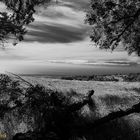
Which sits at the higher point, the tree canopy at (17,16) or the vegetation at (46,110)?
the tree canopy at (17,16)

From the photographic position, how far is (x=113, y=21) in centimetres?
2155

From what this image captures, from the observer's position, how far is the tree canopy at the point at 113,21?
2075 cm

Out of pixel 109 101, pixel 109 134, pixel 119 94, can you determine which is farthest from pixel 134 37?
pixel 109 134

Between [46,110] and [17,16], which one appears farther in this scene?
[17,16]

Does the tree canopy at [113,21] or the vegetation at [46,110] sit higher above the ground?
the tree canopy at [113,21]

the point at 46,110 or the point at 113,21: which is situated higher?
the point at 113,21

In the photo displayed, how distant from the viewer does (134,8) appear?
20.8m

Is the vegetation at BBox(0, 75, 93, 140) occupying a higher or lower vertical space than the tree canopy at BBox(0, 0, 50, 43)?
lower

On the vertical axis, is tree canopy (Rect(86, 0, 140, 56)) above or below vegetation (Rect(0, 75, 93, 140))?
above

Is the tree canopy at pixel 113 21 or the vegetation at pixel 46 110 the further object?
the tree canopy at pixel 113 21

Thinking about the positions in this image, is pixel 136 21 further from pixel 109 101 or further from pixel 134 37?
pixel 109 101

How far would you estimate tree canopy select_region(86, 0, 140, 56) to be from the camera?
20.7 m

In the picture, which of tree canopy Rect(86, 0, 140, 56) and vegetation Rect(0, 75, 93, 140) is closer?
vegetation Rect(0, 75, 93, 140)

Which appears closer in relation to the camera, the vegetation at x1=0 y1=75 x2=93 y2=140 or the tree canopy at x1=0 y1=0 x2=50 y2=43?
the vegetation at x1=0 y1=75 x2=93 y2=140
